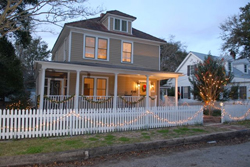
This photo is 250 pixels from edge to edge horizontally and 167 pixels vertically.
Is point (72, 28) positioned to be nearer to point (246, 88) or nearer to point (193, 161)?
point (193, 161)

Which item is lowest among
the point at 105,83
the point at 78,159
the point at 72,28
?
the point at 78,159

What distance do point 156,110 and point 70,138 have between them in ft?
13.2

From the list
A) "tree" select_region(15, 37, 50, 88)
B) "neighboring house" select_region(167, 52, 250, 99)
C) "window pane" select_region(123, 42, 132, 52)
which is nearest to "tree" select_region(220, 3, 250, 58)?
"neighboring house" select_region(167, 52, 250, 99)

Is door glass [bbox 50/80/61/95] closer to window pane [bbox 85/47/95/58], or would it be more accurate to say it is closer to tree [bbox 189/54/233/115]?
window pane [bbox 85/47/95/58]

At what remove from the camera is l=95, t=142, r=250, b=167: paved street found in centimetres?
483

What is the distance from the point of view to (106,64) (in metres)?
13.8

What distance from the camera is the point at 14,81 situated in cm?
1545

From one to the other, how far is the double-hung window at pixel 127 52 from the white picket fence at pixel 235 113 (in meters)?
7.53

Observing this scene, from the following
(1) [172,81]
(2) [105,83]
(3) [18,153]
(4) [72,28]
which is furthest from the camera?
(1) [172,81]

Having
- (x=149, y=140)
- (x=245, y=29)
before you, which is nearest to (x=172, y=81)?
(x=245, y=29)

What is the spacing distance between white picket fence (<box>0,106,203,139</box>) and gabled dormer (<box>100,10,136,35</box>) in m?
8.47

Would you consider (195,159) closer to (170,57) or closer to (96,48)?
(96,48)

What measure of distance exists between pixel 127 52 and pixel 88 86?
4015mm

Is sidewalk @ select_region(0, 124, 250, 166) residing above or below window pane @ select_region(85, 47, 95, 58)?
below
